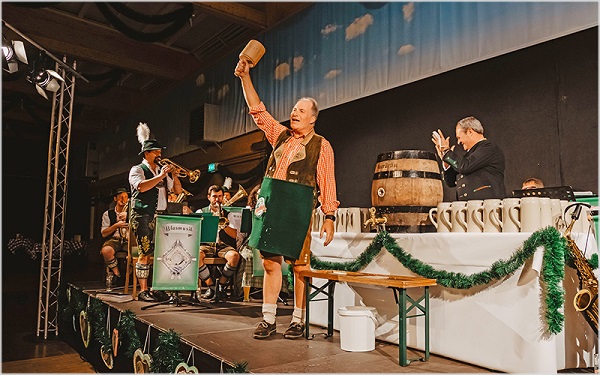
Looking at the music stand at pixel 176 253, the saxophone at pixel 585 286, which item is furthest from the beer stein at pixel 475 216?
the music stand at pixel 176 253

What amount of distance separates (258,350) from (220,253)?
244 cm

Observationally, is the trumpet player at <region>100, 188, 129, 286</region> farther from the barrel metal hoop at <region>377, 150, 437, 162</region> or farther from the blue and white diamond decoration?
the barrel metal hoop at <region>377, 150, 437, 162</region>

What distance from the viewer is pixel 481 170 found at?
3205 mm

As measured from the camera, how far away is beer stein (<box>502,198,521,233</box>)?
6.77 feet

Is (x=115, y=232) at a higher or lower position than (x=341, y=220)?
lower

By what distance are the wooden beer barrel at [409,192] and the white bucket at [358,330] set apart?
20.7 inches

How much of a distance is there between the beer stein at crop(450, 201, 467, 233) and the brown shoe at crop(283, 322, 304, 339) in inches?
38.8

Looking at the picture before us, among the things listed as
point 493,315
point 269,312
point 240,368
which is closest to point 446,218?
point 493,315

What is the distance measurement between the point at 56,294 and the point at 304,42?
3946mm

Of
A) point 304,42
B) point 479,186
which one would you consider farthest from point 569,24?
point 304,42

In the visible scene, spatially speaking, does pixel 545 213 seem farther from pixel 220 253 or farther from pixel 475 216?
pixel 220 253

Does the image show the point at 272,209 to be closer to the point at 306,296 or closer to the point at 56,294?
the point at 306,296

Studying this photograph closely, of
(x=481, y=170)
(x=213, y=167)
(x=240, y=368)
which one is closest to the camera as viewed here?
(x=240, y=368)

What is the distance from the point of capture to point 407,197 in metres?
2.59
